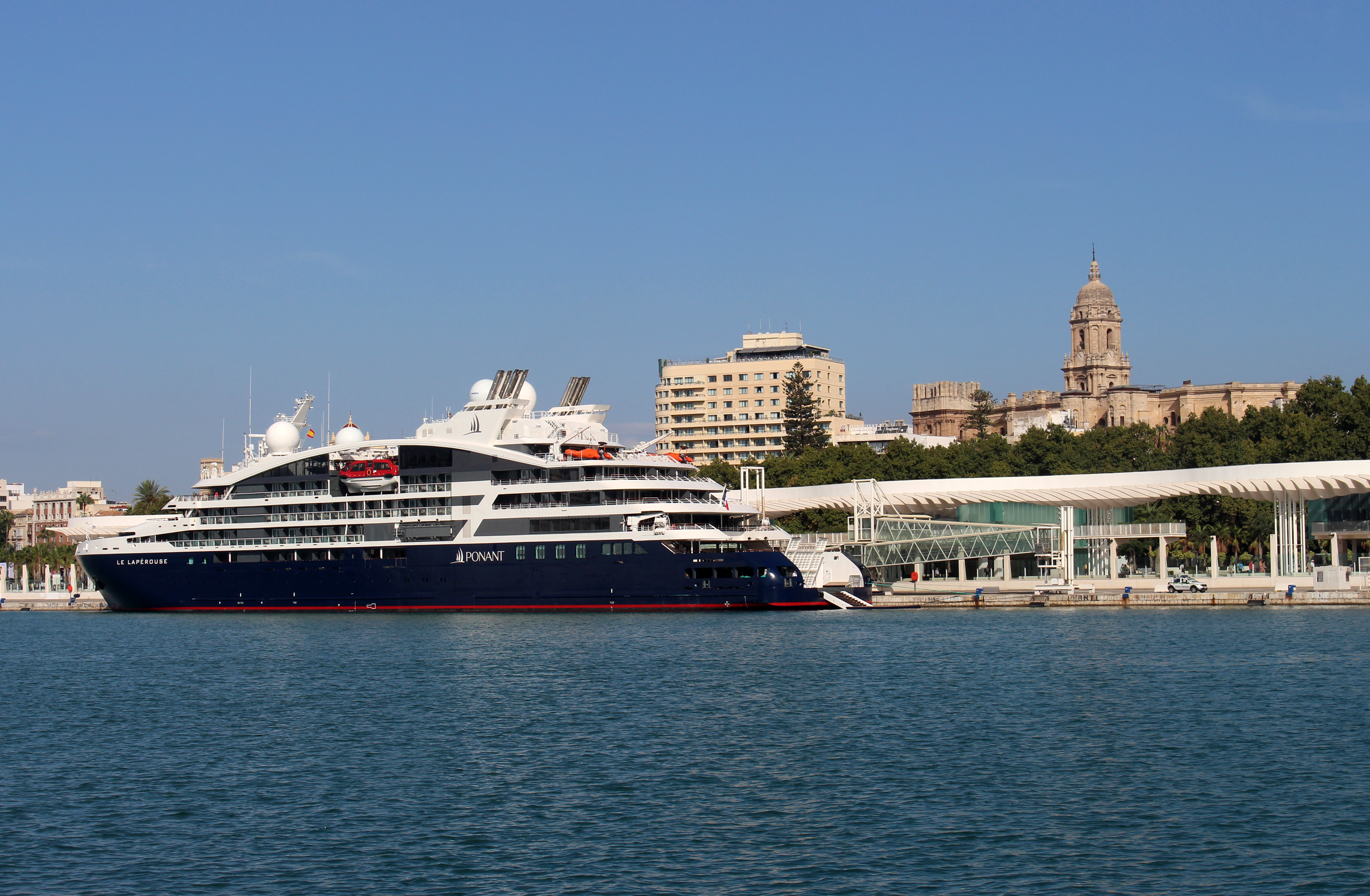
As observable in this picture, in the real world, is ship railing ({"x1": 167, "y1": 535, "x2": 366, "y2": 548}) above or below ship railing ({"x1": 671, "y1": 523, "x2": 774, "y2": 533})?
below

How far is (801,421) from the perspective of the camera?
153375 millimetres

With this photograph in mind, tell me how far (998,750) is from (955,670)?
13.0 m

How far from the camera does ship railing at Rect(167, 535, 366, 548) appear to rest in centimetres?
7038

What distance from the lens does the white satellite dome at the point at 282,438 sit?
75688mm

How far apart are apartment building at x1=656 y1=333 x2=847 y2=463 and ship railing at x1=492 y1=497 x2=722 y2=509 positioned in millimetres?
106262

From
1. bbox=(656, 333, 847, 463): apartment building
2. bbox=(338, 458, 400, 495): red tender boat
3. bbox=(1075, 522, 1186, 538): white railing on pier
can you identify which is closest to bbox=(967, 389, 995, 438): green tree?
bbox=(656, 333, 847, 463): apartment building

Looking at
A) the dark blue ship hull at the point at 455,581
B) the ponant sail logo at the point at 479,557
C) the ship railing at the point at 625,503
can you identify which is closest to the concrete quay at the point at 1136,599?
the dark blue ship hull at the point at 455,581

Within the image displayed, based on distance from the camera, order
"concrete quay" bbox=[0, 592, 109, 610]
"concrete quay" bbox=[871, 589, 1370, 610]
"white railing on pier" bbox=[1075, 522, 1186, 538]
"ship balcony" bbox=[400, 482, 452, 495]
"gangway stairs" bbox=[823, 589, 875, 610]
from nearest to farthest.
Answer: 1. "concrete quay" bbox=[871, 589, 1370, 610]
2. "gangway stairs" bbox=[823, 589, 875, 610]
3. "ship balcony" bbox=[400, 482, 452, 495]
4. "white railing on pier" bbox=[1075, 522, 1186, 538]
5. "concrete quay" bbox=[0, 592, 109, 610]

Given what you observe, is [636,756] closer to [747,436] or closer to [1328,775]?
[1328,775]

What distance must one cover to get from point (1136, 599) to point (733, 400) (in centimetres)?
11061

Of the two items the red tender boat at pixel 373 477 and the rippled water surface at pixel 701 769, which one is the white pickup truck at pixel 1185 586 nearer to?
the rippled water surface at pixel 701 769

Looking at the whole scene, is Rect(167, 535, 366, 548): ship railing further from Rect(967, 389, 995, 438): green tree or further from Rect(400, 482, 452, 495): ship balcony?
Rect(967, 389, 995, 438): green tree

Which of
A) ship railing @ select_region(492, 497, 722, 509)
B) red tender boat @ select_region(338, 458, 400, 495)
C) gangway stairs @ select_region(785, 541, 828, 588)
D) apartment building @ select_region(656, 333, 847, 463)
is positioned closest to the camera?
ship railing @ select_region(492, 497, 722, 509)

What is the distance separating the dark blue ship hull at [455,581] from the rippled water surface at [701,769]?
13.1m
